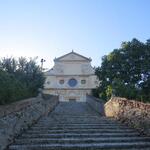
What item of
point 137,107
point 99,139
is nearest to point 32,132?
point 99,139

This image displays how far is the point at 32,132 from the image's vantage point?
860 centimetres

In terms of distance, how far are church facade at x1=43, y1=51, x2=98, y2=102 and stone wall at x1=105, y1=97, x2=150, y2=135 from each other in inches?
1509

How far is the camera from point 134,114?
972cm

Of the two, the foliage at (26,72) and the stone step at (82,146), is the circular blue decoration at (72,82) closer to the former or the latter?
the foliage at (26,72)

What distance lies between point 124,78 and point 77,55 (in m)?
21.0

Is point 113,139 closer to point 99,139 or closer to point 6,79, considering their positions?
point 99,139

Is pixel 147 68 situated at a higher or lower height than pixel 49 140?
higher

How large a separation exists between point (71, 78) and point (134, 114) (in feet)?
142

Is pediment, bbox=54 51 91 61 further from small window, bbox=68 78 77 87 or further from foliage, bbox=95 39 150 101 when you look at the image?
foliage, bbox=95 39 150 101

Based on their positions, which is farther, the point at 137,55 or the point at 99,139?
the point at 137,55

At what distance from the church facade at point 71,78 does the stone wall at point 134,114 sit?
126 feet

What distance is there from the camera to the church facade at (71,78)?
51106 mm

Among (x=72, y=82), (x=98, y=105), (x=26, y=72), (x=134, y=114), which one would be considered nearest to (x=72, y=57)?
(x=72, y=82)

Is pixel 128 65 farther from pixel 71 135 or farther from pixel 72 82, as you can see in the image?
pixel 71 135
